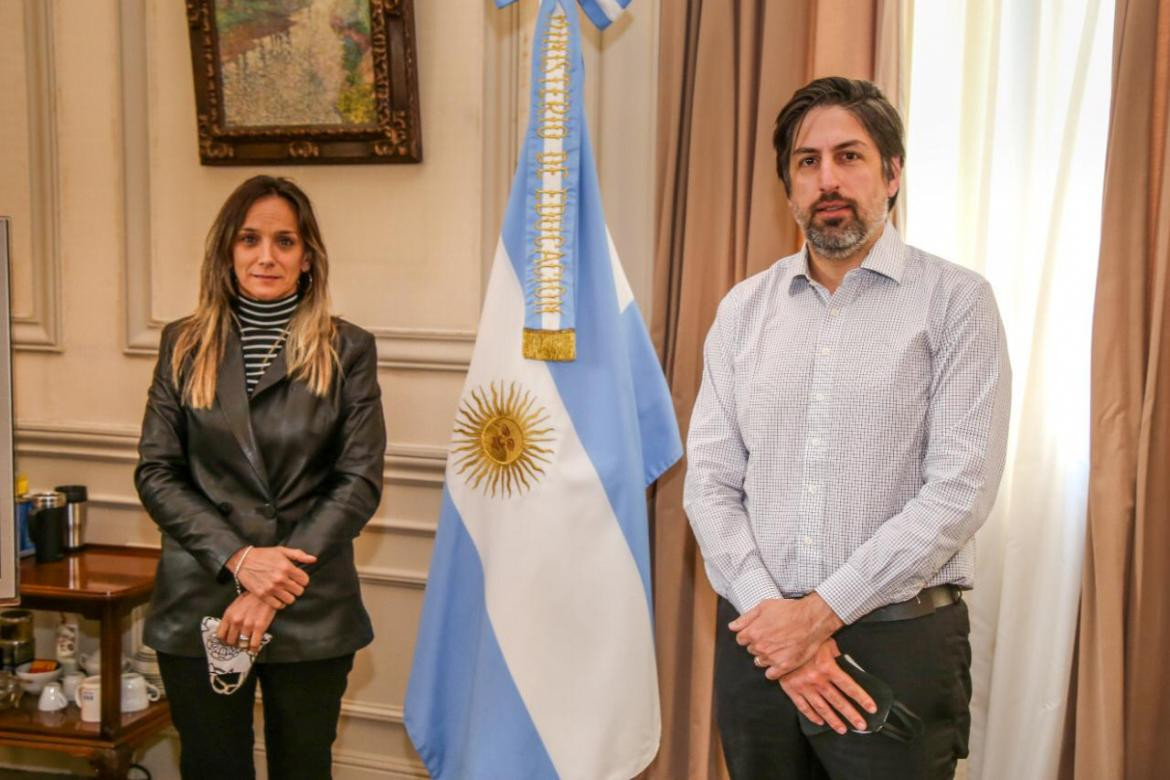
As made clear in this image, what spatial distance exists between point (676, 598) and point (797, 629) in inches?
38.3

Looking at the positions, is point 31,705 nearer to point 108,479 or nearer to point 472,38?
point 108,479

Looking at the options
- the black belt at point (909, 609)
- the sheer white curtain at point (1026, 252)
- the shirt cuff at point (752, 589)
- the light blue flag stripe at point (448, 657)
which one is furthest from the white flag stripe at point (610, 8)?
the black belt at point (909, 609)

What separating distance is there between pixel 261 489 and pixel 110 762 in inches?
41.4

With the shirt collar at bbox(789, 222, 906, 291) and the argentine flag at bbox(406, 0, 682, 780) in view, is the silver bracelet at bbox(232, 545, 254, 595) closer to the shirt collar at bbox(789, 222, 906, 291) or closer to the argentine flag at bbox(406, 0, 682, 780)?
the argentine flag at bbox(406, 0, 682, 780)

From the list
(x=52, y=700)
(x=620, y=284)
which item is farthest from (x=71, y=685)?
(x=620, y=284)

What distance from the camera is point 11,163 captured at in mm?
2791

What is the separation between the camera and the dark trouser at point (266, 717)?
1.79 meters

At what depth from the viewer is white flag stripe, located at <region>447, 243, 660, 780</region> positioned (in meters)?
2.01

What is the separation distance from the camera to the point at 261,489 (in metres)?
1.77

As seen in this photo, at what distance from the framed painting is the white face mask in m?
1.31

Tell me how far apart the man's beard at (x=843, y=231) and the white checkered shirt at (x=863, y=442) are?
0.03m

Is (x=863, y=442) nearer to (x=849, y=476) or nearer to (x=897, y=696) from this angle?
(x=849, y=476)

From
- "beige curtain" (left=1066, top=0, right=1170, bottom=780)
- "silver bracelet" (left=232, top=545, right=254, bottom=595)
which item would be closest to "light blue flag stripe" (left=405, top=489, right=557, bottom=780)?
"silver bracelet" (left=232, top=545, right=254, bottom=595)

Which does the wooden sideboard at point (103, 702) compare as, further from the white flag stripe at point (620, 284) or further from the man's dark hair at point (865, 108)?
the man's dark hair at point (865, 108)
